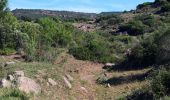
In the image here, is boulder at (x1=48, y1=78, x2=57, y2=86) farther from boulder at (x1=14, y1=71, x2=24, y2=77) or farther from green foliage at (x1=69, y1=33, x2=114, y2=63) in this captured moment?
green foliage at (x1=69, y1=33, x2=114, y2=63)

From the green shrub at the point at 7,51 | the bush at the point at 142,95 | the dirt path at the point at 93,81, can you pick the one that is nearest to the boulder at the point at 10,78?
the dirt path at the point at 93,81

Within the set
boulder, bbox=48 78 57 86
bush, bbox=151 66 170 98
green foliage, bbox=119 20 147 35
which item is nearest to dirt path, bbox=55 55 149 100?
boulder, bbox=48 78 57 86

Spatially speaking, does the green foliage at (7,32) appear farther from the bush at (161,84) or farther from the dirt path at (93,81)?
the bush at (161,84)

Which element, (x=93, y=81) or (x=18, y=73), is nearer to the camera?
(x=18, y=73)

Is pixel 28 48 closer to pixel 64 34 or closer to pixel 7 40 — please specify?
pixel 7 40

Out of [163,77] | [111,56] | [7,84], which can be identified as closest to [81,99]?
[7,84]

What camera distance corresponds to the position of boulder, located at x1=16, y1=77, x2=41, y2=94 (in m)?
16.7

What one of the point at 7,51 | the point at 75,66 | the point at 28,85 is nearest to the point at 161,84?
the point at 28,85

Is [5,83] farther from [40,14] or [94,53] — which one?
[40,14]

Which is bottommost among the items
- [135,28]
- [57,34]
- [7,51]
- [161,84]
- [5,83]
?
[135,28]

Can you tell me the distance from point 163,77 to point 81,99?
3.94 meters

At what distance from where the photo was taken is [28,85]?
1716 cm

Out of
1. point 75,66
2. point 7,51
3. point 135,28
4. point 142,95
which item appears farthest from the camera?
point 135,28

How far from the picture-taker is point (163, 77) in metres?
14.9
